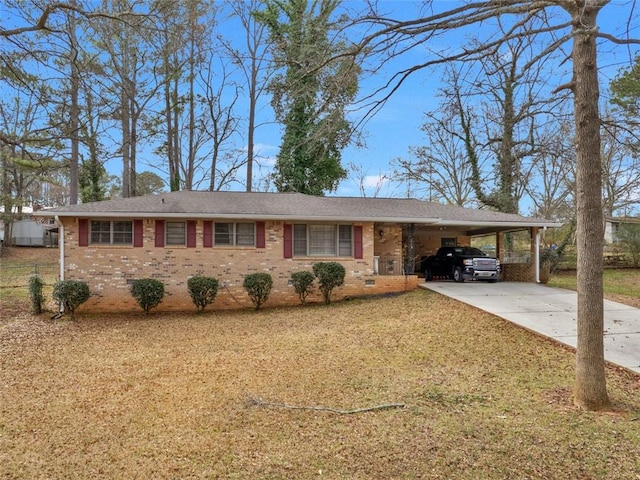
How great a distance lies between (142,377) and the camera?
6148mm

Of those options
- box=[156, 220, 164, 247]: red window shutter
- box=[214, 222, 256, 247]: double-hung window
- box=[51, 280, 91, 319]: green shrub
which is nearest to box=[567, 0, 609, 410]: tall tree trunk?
box=[214, 222, 256, 247]: double-hung window

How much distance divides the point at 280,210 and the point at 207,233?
242cm

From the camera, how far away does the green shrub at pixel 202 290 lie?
37.9 feet

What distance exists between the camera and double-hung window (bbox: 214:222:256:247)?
12609 millimetres

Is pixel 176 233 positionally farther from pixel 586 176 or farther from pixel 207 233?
pixel 586 176

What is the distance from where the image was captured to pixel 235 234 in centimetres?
1272

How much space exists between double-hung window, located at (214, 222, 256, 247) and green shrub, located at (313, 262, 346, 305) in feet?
7.54

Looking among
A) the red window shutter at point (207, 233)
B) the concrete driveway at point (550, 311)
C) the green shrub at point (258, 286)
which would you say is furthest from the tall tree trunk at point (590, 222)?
the red window shutter at point (207, 233)

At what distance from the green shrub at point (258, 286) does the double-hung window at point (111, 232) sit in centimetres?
391

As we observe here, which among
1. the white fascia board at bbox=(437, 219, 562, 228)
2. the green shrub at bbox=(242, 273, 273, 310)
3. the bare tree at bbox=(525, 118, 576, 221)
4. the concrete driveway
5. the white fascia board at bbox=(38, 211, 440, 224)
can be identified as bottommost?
the concrete driveway

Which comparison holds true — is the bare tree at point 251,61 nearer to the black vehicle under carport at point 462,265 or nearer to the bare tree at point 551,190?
the black vehicle under carport at point 462,265

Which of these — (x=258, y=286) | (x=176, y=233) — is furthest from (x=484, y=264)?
(x=176, y=233)

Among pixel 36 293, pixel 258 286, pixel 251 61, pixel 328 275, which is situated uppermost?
pixel 251 61

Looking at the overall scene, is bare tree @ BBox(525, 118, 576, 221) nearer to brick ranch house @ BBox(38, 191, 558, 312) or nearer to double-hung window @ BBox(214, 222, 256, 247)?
brick ranch house @ BBox(38, 191, 558, 312)
